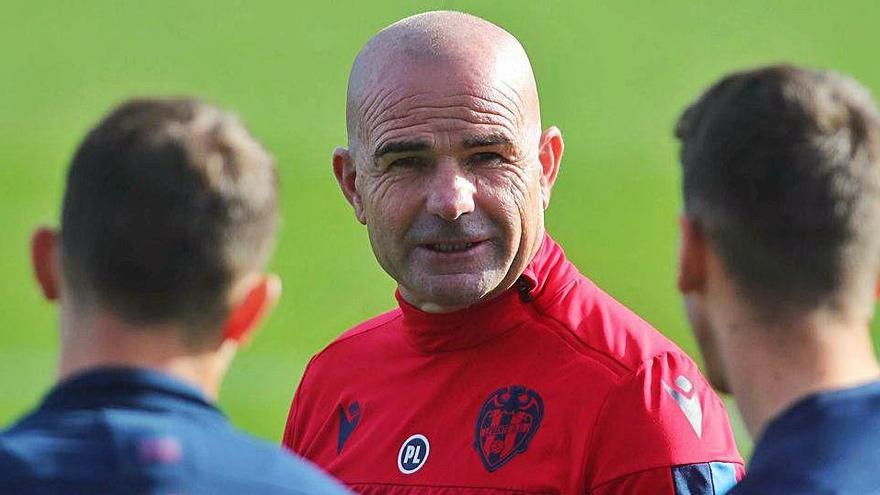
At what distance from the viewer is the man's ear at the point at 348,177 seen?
370 centimetres

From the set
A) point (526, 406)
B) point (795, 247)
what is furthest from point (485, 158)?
point (795, 247)

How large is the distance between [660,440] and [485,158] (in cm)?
80

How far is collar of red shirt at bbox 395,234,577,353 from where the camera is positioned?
3.44 meters

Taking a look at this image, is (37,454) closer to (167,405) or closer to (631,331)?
(167,405)

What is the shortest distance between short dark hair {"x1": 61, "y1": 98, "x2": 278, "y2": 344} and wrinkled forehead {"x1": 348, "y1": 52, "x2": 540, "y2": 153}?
1143 millimetres

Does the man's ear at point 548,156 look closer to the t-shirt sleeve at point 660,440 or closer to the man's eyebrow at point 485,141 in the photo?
the man's eyebrow at point 485,141

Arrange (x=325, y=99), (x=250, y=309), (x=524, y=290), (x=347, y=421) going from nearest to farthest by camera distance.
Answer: (x=250, y=309) → (x=524, y=290) → (x=347, y=421) → (x=325, y=99)

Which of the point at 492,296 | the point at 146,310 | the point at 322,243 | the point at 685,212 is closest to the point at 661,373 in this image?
the point at 492,296

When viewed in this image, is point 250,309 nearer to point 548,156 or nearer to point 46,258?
point 46,258

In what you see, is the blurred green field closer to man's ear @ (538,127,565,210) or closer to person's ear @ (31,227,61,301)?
man's ear @ (538,127,565,210)

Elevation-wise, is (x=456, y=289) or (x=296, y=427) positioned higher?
(x=456, y=289)

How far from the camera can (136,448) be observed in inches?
83.4

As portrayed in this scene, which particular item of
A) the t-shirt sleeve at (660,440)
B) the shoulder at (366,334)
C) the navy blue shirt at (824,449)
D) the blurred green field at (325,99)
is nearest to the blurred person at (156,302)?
the navy blue shirt at (824,449)

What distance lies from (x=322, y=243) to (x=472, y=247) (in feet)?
24.1
